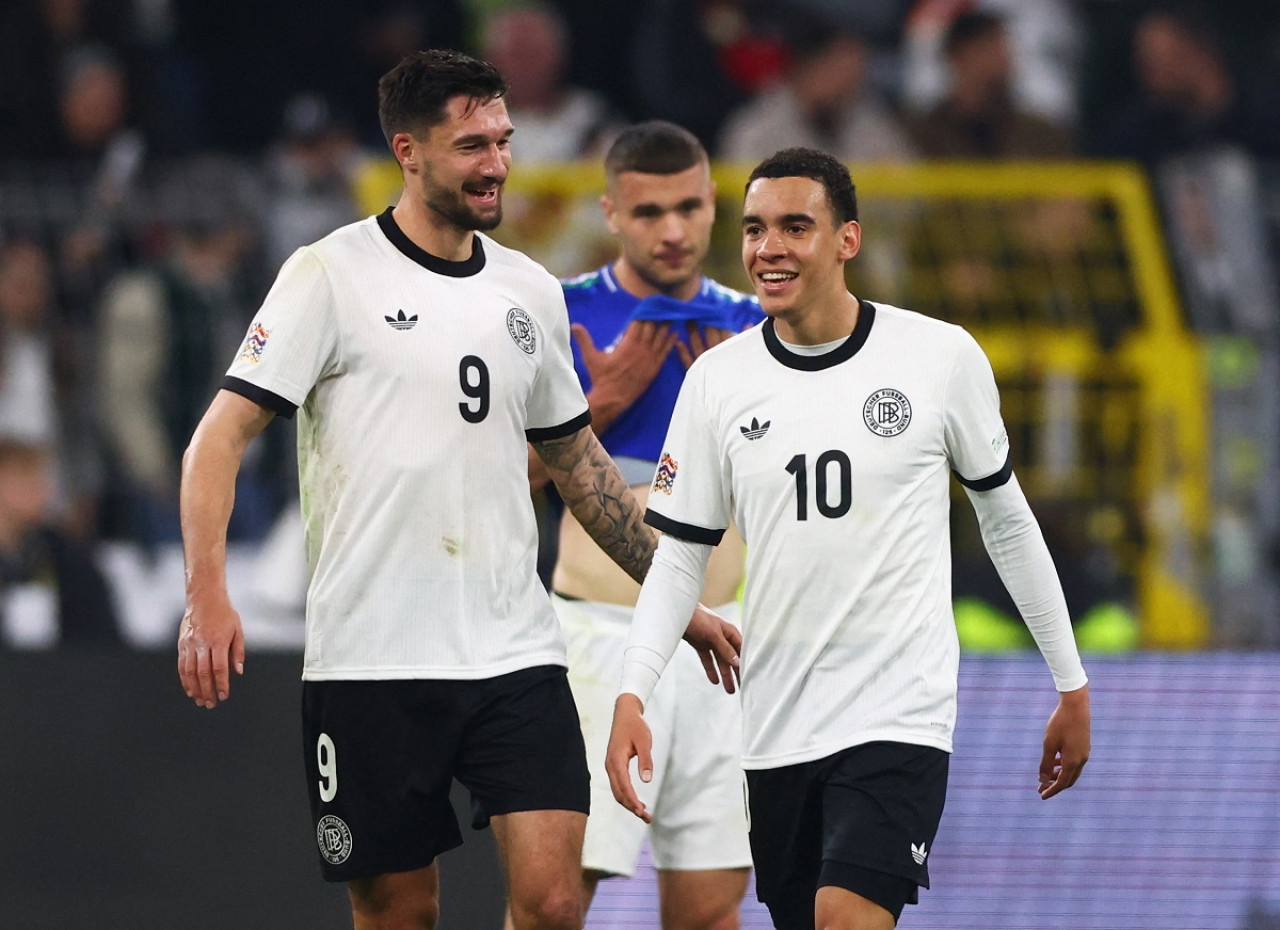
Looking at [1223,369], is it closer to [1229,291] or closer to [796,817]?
[1229,291]

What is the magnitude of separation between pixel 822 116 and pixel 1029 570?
641 cm

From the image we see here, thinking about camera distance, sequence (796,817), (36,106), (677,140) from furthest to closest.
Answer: (36,106) < (677,140) < (796,817)

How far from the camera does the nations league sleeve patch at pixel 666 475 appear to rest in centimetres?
458

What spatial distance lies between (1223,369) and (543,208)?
10.3ft

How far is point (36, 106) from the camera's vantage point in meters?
11.1

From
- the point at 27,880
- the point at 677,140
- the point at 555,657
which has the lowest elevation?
the point at 27,880

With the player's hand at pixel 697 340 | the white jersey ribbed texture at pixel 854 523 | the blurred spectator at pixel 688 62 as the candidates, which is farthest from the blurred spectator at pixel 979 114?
the white jersey ribbed texture at pixel 854 523

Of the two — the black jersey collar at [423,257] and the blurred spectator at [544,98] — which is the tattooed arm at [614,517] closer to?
the black jersey collar at [423,257]

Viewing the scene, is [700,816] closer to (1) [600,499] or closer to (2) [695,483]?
(1) [600,499]

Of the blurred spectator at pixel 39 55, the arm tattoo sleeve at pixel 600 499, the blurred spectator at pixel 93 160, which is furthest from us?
the blurred spectator at pixel 39 55

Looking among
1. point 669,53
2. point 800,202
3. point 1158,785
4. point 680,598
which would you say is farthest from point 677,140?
point 669,53

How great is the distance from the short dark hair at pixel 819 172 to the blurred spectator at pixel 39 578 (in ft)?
14.0

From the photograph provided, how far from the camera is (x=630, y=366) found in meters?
5.38

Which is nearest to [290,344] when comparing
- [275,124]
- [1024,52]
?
[275,124]
